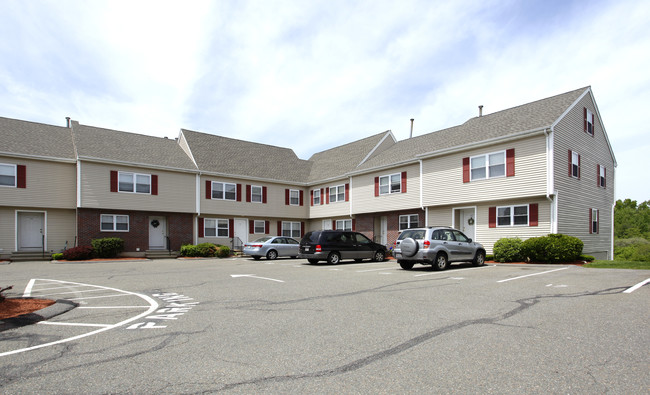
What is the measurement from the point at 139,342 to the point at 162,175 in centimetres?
2319

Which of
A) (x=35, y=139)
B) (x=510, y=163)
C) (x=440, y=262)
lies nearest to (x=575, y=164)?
(x=510, y=163)

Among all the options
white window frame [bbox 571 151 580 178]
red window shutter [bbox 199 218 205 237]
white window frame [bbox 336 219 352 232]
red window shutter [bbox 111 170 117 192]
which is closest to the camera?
white window frame [bbox 571 151 580 178]

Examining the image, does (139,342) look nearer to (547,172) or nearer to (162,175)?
(547,172)

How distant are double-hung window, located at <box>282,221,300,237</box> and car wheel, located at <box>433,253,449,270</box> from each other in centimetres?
1922

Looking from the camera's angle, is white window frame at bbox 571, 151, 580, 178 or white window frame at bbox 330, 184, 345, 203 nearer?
white window frame at bbox 571, 151, 580, 178

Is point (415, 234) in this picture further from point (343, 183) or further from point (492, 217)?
point (343, 183)

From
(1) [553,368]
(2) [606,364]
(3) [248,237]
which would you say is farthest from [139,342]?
(3) [248,237]

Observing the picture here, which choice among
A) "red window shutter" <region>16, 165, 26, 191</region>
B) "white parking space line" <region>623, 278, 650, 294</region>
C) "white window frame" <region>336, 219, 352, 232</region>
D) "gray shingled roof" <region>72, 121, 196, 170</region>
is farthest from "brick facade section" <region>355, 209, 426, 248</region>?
"red window shutter" <region>16, 165, 26, 191</region>

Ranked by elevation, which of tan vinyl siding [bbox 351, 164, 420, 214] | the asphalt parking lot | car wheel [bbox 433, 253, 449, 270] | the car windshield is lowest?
car wheel [bbox 433, 253, 449, 270]

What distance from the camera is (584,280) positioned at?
37.7ft

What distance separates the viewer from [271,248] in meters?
24.6

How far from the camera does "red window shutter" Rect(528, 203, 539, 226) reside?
19.5 metres

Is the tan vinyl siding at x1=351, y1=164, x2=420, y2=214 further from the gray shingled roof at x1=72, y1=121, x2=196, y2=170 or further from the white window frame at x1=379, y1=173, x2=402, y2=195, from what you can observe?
the gray shingled roof at x1=72, y1=121, x2=196, y2=170

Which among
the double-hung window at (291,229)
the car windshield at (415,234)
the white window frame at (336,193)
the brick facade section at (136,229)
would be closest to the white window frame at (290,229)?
the double-hung window at (291,229)
